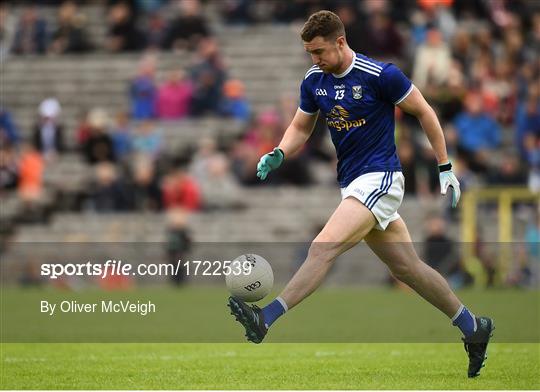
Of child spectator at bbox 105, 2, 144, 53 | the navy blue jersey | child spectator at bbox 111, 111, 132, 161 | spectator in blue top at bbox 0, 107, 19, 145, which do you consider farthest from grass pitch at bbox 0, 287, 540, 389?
child spectator at bbox 105, 2, 144, 53

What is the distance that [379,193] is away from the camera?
32.7 feet

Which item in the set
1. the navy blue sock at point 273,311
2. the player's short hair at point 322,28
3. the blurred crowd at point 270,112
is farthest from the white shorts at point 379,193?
the blurred crowd at point 270,112

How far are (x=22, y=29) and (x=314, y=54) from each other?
21.8m

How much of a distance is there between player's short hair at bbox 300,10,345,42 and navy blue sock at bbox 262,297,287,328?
200 cm

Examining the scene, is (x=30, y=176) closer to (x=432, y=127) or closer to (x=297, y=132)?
(x=297, y=132)

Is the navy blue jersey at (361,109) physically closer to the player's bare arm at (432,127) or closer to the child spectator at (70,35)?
the player's bare arm at (432,127)

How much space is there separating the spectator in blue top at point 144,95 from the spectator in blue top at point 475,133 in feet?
21.5

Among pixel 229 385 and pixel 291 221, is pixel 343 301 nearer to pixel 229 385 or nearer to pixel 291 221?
pixel 291 221

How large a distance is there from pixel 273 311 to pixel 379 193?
1.25 metres

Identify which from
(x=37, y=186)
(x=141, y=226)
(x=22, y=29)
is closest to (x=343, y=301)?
(x=141, y=226)

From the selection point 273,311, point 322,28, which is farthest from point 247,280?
point 322,28

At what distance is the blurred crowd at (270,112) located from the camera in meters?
24.5

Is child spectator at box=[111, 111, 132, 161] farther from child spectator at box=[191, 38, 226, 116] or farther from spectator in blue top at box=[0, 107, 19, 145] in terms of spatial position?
spectator in blue top at box=[0, 107, 19, 145]

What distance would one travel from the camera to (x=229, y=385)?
31.6ft
